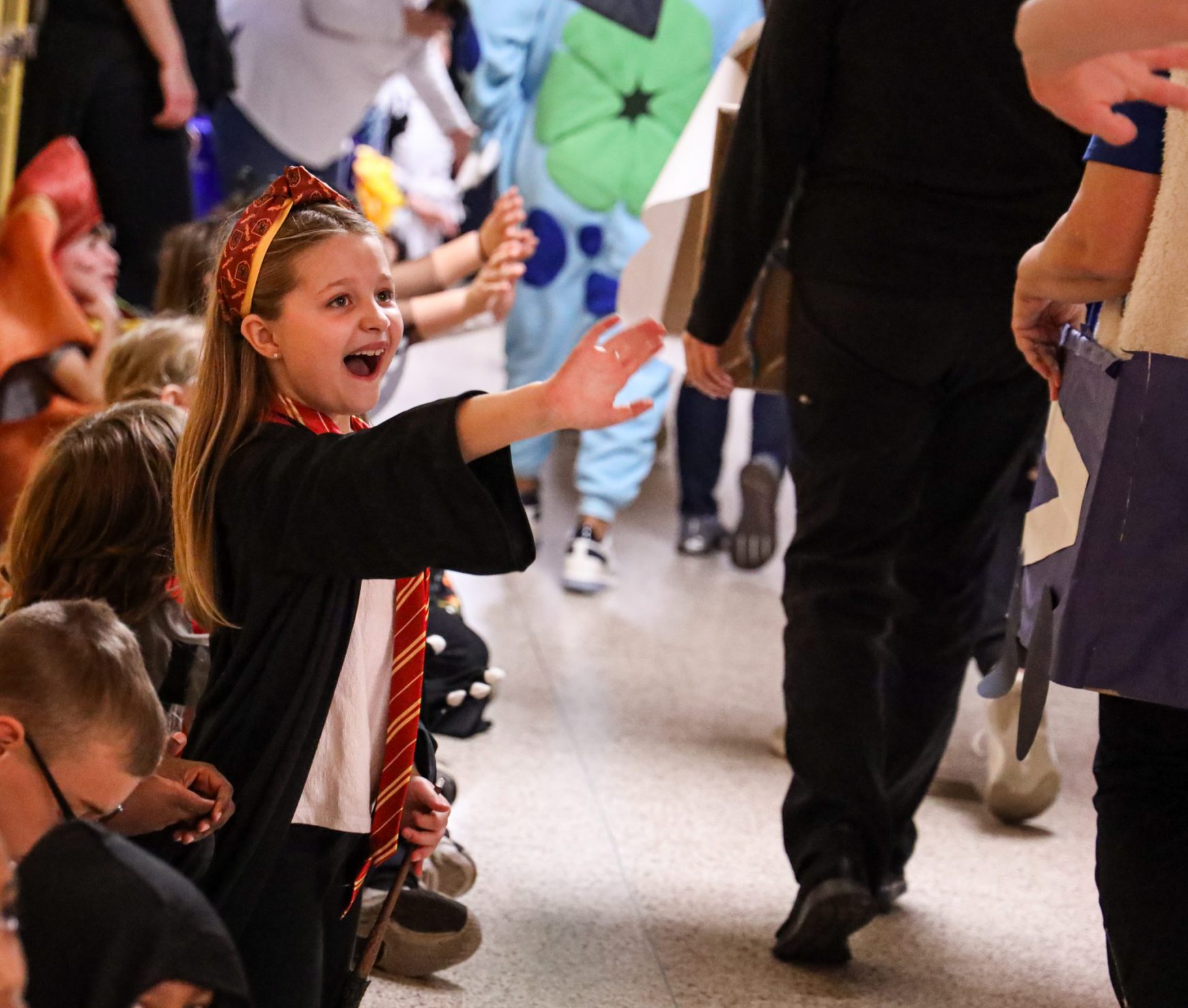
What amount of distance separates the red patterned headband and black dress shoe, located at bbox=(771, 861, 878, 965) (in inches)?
36.9

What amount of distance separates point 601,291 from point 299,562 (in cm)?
251

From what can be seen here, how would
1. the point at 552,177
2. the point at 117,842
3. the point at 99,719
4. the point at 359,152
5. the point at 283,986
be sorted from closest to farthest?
the point at 117,842, the point at 99,719, the point at 283,986, the point at 552,177, the point at 359,152

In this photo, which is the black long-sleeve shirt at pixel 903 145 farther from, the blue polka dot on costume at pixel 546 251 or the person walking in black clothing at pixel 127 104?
the blue polka dot on costume at pixel 546 251

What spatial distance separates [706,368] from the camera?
210 centimetres

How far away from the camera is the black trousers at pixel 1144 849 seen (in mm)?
1312

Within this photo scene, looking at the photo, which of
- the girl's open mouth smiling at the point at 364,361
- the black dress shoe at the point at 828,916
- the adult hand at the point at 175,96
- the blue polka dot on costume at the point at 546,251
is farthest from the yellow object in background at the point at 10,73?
the black dress shoe at the point at 828,916

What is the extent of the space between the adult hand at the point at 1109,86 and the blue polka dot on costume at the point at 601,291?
2608 mm

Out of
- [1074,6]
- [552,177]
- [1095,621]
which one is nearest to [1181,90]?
[1074,6]

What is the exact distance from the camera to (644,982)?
1.83m

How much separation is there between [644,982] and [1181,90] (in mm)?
1185

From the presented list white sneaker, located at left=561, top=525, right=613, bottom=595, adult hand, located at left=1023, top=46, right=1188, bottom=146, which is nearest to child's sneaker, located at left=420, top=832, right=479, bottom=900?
adult hand, located at left=1023, top=46, right=1188, bottom=146

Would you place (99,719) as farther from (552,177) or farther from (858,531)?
(552,177)

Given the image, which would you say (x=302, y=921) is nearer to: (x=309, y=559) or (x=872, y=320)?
(x=309, y=559)

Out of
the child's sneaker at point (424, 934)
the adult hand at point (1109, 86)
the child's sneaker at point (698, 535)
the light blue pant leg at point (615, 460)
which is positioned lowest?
the child's sneaker at point (698, 535)
